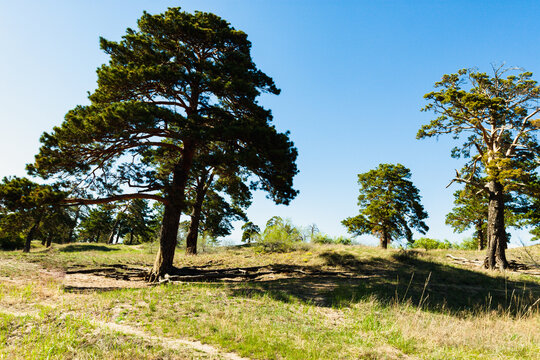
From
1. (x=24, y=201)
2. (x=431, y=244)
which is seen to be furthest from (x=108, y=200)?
(x=431, y=244)

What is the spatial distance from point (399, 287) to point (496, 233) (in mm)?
11139

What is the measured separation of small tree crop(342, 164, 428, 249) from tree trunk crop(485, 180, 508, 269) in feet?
33.7

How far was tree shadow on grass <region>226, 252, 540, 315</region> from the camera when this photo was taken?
8750mm

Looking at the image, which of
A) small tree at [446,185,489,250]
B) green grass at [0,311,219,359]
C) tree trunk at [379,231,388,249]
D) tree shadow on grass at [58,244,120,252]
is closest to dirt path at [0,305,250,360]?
green grass at [0,311,219,359]

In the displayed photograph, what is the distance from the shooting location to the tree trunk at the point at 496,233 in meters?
16.7

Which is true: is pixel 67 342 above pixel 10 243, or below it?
above

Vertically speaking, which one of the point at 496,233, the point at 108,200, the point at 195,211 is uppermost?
the point at 496,233

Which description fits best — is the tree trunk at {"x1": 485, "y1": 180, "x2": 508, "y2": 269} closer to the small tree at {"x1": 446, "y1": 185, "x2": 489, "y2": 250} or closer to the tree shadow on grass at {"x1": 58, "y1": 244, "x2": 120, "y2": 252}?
the small tree at {"x1": 446, "y1": 185, "x2": 489, "y2": 250}

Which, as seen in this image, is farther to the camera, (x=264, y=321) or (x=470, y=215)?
(x=470, y=215)

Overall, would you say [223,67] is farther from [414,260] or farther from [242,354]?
[414,260]

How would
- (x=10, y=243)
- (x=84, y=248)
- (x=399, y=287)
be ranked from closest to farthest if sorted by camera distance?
(x=399, y=287)
(x=84, y=248)
(x=10, y=243)

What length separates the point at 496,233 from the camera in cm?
1684

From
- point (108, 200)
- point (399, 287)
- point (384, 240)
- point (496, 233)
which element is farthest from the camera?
point (384, 240)

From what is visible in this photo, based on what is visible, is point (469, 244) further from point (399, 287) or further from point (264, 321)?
point (264, 321)
